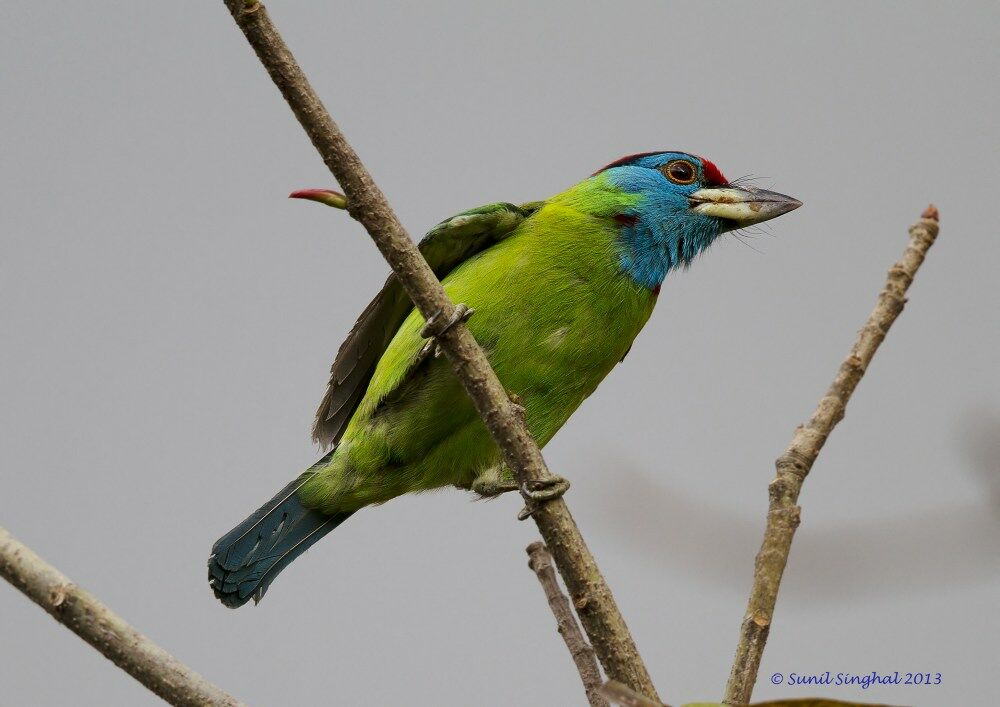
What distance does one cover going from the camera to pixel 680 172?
3.92 metres

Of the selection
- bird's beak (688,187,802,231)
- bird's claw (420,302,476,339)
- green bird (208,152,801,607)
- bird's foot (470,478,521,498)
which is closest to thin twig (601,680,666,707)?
bird's claw (420,302,476,339)

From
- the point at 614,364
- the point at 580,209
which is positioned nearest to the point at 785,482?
the point at 614,364

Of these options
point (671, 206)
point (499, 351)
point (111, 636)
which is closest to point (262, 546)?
point (499, 351)

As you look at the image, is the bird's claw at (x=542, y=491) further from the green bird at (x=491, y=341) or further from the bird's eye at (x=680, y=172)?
the bird's eye at (x=680, y=172)

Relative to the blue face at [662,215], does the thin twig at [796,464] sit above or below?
below

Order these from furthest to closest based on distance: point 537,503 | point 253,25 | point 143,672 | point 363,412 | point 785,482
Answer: point 363,412 < point 785,482 < point 537,503 < point 253,25 < point 143,672

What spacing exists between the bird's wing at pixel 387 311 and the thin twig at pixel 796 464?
1289mm

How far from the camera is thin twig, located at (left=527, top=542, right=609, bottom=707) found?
238cm

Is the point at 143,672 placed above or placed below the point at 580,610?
above

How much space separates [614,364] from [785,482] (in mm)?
1246

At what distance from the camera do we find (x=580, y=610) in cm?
214

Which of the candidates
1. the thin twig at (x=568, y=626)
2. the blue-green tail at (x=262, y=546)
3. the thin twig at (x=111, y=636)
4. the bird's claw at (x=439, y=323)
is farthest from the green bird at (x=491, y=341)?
the thin twig at (x=111, y=636)

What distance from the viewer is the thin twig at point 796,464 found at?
2230 mm

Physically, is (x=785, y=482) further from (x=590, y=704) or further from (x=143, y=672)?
(x=143, y=672)
